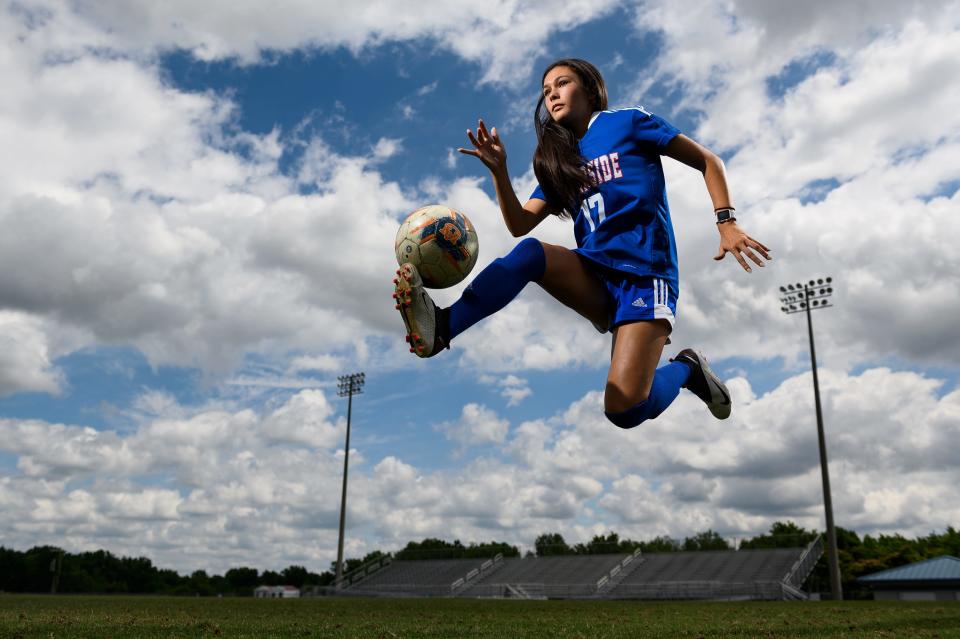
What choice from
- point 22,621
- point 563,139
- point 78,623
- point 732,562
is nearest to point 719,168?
point 563,139

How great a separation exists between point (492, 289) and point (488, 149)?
1.16 m

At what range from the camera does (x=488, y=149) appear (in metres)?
4.95

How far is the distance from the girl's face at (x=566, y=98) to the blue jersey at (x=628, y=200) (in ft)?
0.60

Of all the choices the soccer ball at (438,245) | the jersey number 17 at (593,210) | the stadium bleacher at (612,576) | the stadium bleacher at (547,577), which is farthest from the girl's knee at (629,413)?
the stadium bleacher at (547,577)

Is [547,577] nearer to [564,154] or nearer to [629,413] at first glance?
[629,413]

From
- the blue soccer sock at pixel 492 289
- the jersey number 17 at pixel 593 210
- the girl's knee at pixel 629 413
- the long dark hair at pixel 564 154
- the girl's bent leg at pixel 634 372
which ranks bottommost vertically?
the girl's knee at pixel 629 413

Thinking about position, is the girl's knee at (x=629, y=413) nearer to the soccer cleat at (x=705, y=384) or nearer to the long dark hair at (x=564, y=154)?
the soccer cleat at (x=705, y=384)

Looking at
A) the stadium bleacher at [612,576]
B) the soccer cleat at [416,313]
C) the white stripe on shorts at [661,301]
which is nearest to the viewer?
the soccer cleat at [416,313]

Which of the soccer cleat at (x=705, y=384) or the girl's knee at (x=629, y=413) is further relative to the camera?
the soccer cleat at (x=705, y=384)

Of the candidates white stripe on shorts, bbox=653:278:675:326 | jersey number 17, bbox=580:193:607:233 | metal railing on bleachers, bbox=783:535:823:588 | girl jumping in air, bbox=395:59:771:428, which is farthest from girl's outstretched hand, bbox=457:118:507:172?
metal railing on bleachers, bbox=783:535:823:588

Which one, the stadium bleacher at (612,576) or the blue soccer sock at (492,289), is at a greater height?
the blue soccer sock at (492,289)

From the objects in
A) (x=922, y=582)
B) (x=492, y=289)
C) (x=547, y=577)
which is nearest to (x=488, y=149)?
(x=492, y=289)

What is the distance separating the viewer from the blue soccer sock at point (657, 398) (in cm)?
451

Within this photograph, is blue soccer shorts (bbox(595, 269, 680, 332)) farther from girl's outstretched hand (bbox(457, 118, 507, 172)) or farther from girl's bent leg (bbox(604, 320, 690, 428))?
girl's outstretched hand (bbox(457, 118, 507, 172))
